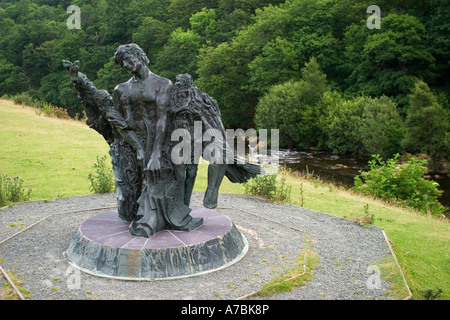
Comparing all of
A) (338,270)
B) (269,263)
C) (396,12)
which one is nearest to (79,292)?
(269,263)

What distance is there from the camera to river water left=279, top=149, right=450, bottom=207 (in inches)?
963

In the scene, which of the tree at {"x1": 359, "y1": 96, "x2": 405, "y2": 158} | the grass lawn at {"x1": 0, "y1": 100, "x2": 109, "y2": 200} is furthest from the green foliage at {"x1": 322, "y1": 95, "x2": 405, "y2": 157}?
the grass lawn at {"x1": 0, "y1": 100, "x2": 109, "y2": 200}

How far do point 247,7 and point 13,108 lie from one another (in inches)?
1106

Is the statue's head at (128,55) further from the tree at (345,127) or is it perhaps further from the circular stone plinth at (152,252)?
the tree at (345,127)

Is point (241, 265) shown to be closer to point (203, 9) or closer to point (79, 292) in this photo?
point (79, 292)

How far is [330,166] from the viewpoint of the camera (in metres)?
28.9

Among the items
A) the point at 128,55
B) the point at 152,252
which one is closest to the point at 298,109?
the point at 128,55

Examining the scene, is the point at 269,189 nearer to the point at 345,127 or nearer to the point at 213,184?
the point at 213,184

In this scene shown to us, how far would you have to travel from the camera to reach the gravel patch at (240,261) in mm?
7133

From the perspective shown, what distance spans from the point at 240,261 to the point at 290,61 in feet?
112

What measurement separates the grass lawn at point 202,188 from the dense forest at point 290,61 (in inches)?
547

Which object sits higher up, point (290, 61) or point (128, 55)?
point (290, 61)

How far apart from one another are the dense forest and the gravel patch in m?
19.0

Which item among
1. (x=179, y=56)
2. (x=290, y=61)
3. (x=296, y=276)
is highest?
(x=179, y=56)
